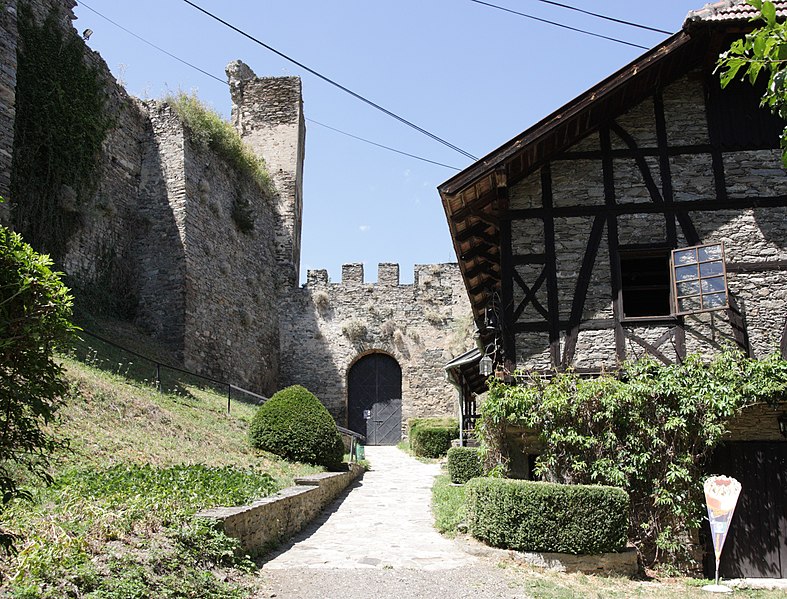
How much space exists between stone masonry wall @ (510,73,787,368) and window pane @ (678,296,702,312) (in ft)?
0.44

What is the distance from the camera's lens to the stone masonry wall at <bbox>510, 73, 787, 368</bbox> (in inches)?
349

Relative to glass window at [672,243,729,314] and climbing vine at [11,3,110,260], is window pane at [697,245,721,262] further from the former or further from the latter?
climbing vine at [11,3,110,260]

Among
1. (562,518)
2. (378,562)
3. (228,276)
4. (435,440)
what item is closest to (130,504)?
(378,562)

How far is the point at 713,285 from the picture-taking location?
8805 mm

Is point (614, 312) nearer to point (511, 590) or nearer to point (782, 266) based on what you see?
point (782, 266)

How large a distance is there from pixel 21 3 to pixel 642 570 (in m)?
15.3

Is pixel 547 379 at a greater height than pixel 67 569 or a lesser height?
greater

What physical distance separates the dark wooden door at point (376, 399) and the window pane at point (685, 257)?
16.3 meters

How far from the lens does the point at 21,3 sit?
48.6ft

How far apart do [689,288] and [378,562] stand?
16.2 feet

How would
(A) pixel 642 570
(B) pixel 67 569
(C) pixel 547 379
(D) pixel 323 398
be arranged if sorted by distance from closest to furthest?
1. (B) pixel 67 569
2. (A) pixel 642 570
3. (C) pixel 547 379
4. (D) pixel 323 398

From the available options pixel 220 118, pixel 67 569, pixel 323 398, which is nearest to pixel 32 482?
pixel 67 569

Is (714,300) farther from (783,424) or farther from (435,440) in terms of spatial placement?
(435,440)

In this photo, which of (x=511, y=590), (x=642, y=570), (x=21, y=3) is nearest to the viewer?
(x=511, y=590)
